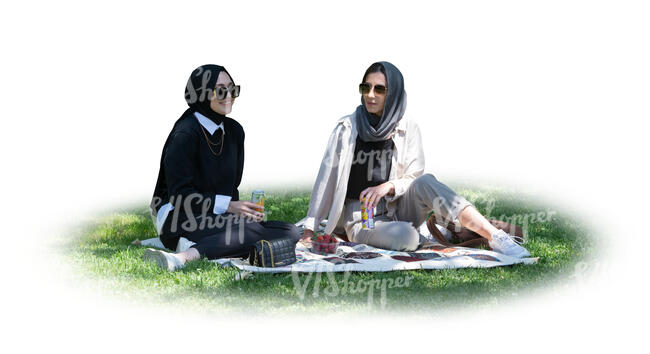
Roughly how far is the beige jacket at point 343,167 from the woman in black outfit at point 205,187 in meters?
0.57

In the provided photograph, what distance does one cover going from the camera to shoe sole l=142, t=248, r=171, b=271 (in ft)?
19.5

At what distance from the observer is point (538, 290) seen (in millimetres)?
5660

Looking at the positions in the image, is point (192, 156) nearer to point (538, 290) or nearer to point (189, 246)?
point (189, 246)

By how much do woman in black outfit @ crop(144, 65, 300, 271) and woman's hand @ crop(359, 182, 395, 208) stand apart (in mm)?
796

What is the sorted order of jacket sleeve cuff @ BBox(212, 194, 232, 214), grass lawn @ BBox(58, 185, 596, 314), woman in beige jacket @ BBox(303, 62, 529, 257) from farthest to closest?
woman in beige jacket @ BBox(303, 62, 529, 257) < jacket sleeve cuff @ BBox(212, 194, 232, 214) < grass lawn @ BBox(58, 185, 596, 314)

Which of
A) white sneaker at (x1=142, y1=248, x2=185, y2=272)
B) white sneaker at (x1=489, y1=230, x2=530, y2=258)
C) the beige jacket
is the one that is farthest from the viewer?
the beige jacket

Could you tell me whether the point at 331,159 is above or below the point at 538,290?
above

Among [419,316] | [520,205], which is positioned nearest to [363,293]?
[419,316]

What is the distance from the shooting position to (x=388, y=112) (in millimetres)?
6930

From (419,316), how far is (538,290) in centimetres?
131

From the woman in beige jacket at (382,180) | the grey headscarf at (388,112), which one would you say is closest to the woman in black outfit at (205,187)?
the woman in beige jacket at (382,180)

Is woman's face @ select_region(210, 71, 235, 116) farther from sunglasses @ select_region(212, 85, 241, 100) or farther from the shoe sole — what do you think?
the shoe sole
